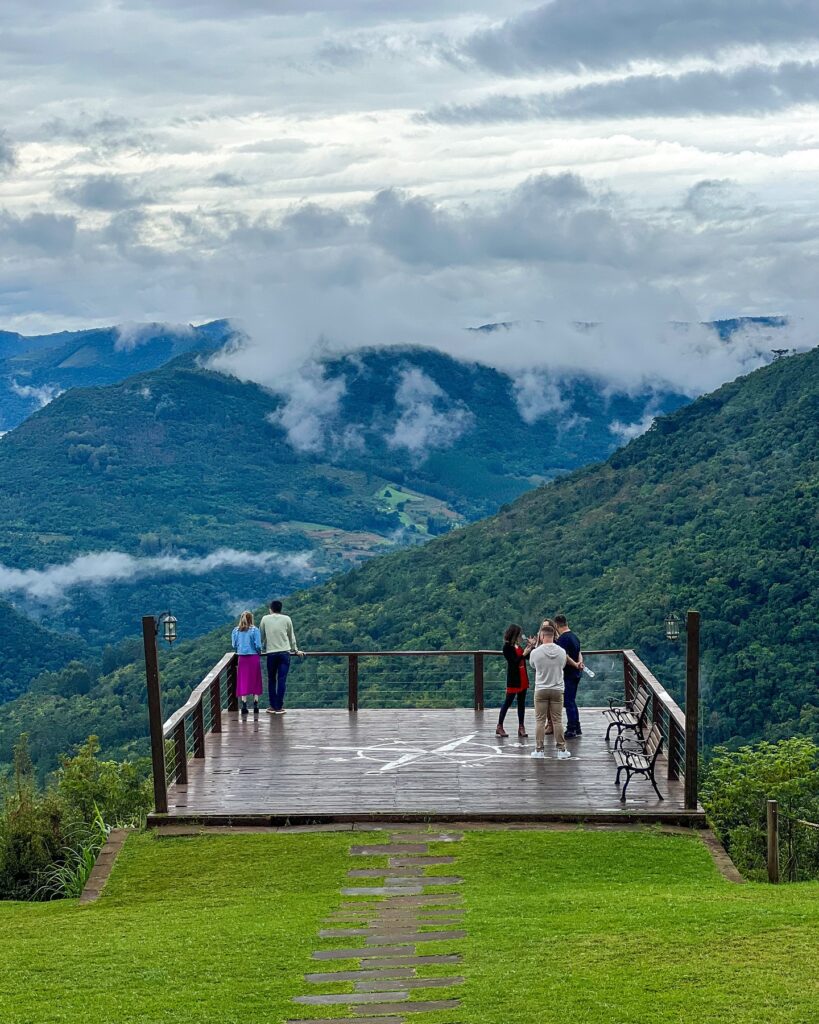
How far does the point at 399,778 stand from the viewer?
583 inches

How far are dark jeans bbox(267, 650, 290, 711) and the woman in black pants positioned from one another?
299 centimetres

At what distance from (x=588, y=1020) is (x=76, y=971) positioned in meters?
3.53

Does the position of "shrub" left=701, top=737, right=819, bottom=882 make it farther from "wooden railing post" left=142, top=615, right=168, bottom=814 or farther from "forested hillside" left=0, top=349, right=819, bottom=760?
"wooden railing post" left=142, top=615, right=168, bottom=814

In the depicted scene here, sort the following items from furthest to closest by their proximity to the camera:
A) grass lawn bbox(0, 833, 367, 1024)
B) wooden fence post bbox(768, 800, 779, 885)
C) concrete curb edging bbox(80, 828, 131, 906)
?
concrete curb edging bbox(80, 828, 131, 906) < wooden fence post bbox(768, 800, 779, 885) < grass lawn bbox(0, 833, 367, 1024)

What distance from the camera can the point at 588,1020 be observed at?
7777 mm

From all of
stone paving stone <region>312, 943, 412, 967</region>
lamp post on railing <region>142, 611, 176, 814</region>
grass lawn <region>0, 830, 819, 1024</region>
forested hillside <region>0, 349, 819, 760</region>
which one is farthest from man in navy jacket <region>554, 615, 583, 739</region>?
forested hillside <region>0, 349, 819, 760</region>

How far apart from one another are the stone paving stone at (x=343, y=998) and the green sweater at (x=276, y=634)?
947 cm

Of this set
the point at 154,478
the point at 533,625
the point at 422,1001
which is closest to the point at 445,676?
the point at 533,625

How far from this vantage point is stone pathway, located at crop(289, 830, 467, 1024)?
27.7ft

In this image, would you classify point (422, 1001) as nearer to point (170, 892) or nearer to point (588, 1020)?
point (588, 1020)

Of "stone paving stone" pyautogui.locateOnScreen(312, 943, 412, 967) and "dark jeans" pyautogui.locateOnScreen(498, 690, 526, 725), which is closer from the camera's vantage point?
"stone paving stone" pyautogui.locateOnScreen(312, 943, 412, 967)

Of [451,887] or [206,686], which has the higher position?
[206,686]

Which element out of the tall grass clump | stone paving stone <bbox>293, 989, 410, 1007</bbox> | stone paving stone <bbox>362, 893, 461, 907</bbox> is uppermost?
stone paving stone <bbox>293, 989, 410, 1007</bbox>

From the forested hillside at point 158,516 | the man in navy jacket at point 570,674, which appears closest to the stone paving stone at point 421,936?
the man in navy jacket at point 570,674
